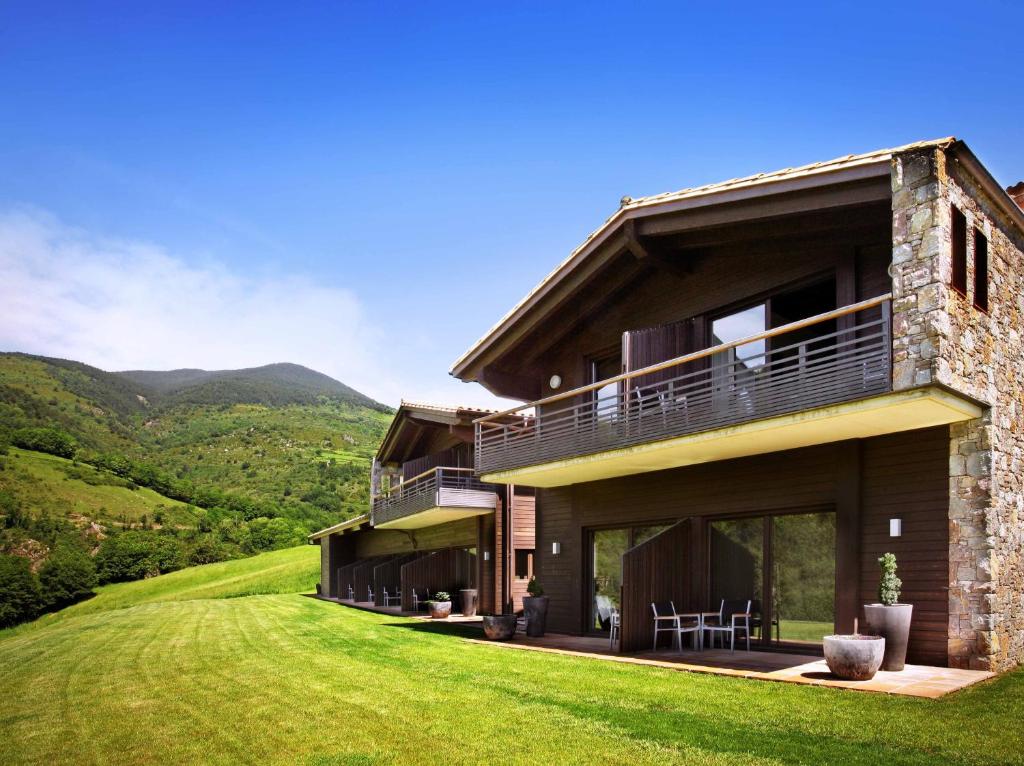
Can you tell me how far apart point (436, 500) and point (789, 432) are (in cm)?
1167

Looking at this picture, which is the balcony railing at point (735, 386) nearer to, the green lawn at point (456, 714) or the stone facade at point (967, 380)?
the stone facade at point (967, 380)

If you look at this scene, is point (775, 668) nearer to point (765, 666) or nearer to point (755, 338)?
point (765, 666)

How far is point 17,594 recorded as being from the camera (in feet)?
167

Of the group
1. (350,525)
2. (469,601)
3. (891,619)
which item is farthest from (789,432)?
(350,525)

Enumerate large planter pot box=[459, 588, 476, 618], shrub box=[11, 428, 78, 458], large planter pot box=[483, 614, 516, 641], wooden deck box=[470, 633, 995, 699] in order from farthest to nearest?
shrub box=[11, 428, 78, 458] < large planter pot box=[459, 588, 476, 618] < large planter pot box=[483, 614, 516, 641] < wooden deck box=[470, 633, 995, 699]

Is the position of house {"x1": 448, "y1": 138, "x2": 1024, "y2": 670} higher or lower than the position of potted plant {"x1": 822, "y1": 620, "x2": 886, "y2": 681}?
higher

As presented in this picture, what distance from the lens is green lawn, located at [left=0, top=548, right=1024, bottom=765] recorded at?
22.5 ft

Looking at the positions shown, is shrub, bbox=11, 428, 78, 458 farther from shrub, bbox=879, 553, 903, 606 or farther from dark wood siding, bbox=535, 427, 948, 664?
shrub, bbox=879, 553, 903, 606

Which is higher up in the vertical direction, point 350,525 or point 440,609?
point 350,525

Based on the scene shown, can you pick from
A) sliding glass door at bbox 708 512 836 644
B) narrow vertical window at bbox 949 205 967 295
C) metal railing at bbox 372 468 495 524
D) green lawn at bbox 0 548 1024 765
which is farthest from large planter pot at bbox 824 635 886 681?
metal railing at bbox 372 468 495 524

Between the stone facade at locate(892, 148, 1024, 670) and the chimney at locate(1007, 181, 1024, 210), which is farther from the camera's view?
the chimney at locate(1007, 181, 1024, 210)

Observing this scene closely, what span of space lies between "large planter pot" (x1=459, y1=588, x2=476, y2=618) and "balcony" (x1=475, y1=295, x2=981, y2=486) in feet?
20.7

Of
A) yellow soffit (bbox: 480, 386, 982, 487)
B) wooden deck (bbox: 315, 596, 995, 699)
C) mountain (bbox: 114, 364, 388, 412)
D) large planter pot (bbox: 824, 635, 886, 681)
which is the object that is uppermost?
mountain (bbox: 114, 364, 388, 412)

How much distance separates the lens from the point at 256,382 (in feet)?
447
